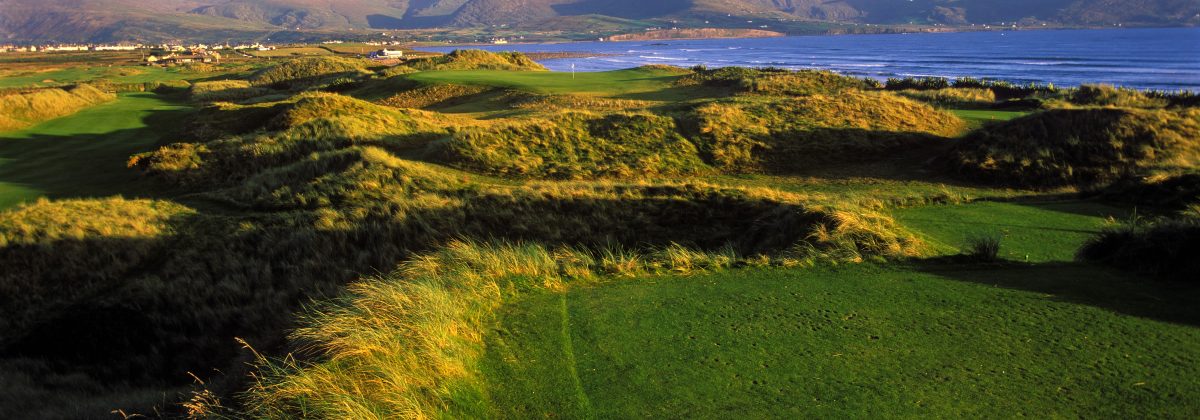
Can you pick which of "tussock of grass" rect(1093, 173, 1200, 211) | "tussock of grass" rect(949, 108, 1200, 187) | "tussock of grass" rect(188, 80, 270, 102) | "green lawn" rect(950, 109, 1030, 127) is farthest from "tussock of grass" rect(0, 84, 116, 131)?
"green lawn" rect(950, 109, 1030, 127)

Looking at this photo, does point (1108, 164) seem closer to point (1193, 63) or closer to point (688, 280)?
point (688, 280)

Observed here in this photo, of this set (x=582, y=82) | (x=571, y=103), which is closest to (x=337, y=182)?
(x=571, y=103)

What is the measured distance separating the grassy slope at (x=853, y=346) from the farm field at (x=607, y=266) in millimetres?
29

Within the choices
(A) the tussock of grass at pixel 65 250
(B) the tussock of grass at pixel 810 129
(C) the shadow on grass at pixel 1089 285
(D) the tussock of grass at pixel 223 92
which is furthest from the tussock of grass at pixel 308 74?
(C) the shadow on grass at pixel 1089 285

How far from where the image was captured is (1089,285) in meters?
6.39

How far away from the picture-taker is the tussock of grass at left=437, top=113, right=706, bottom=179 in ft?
61.8

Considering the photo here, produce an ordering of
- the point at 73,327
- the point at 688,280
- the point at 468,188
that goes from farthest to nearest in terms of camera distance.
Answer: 1. the point at 468,188
2. the point at 73,327
3. the point at 688,280

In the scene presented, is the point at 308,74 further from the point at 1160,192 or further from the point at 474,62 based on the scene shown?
the point at 1160,192

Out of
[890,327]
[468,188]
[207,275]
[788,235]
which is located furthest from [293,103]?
[890,327]

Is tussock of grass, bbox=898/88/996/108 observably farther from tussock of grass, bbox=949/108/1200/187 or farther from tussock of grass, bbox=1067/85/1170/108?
tussock of grass, bbox=949/108/1200/187

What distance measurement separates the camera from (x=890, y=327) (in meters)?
5.39

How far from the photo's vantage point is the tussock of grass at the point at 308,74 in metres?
51.5

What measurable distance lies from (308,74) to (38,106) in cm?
2769

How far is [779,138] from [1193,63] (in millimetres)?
79669
